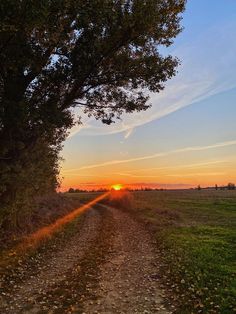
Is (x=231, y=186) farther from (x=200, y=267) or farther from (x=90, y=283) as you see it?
(x=90, y=283)

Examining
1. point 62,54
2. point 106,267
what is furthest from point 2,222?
point 62,54

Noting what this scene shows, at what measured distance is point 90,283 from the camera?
16781mm

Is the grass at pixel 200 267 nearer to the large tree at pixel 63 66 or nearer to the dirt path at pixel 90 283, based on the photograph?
the dirt path at pixel 90 283

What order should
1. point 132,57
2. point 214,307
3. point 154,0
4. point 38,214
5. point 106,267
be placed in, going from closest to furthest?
point 214,307 → point 106,267 → point 154,0 → point 132,57 → point 38,214

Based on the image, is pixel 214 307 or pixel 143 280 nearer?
pixel 214 307

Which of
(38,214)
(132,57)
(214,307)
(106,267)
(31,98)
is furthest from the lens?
(38,214)

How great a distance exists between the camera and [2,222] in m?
26.2

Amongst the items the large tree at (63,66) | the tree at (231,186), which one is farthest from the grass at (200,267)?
the tree at (231,186)

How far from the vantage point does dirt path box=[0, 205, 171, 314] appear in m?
13.8

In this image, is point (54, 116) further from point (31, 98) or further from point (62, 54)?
point (62, 54)

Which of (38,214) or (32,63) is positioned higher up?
(32,63)

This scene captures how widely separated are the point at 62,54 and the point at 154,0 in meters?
6.58

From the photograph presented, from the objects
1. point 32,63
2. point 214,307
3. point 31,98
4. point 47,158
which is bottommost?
point 214,307

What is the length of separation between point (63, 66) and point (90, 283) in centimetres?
1416
